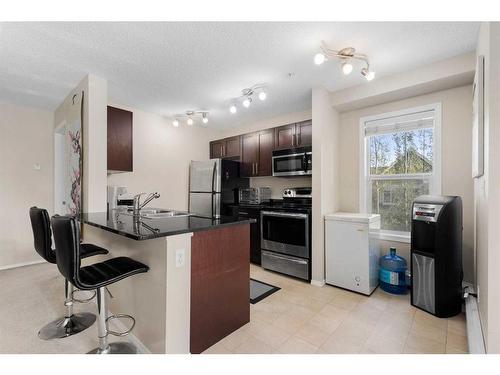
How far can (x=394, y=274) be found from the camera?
2586 millimetres

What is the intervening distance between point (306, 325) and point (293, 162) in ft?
7.29

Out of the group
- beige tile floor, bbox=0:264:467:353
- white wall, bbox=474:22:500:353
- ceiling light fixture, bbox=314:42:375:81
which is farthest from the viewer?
ceiling light fixture, bbox=314:42:375:81

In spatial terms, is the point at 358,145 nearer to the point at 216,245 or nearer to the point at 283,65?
the point at 283,65

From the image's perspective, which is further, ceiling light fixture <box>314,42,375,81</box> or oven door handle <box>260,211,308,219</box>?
oven door handle <box>260,211,308,219</box>

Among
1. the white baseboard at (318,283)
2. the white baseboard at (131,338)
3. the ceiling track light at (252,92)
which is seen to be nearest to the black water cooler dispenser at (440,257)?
the white baseboard at (318,283)

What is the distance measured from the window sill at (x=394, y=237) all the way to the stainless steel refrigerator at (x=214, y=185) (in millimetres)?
2402

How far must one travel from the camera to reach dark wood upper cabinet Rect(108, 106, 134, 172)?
3.01 metres

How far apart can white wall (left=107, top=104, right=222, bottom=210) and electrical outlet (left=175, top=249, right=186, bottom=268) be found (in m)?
2.69

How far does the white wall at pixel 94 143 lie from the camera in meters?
2.58

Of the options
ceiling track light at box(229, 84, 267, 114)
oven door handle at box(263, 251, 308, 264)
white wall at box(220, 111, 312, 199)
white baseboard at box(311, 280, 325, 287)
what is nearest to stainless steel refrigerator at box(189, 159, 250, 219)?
white wall at box(220, 111, 312, 199)

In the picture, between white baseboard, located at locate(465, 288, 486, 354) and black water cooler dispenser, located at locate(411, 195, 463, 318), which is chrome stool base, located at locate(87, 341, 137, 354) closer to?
white baseboard, located at locate(465, 288, 486, 354)
